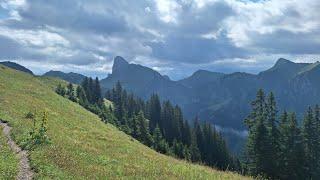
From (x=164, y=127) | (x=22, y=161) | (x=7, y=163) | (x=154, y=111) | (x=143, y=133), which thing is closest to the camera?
(x=7, y=163)

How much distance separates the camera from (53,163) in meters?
24.2

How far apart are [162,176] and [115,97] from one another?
163 m

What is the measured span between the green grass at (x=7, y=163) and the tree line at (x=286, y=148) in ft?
178

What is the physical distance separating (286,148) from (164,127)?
91250 mm

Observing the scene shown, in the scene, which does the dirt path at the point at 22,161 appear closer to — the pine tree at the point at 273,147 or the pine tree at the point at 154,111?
the pine tree at the point at 273,147

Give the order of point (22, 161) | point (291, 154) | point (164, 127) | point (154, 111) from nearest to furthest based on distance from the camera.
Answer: point (22, 161) → point (291, 154) → point (164, 127) → point (154, 111)

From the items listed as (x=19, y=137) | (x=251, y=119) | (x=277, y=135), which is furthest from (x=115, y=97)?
(x=19, y=137)

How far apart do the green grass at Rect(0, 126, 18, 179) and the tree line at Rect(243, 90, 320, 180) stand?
54108mm

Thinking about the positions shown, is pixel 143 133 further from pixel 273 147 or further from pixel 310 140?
pixel 273 147

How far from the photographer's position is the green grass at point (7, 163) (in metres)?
21.1

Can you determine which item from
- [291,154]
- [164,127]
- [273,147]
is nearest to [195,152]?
[164,127]

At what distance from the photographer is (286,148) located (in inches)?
3206

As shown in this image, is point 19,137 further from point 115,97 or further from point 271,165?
point 115,97

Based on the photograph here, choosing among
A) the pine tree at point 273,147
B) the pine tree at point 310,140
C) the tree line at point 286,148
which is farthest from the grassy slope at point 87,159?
the pine tree at point 310,140
